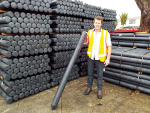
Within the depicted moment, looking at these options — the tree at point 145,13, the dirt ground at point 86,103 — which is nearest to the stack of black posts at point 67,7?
the dirt ground at point 86,103

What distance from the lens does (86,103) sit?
4.07 metres

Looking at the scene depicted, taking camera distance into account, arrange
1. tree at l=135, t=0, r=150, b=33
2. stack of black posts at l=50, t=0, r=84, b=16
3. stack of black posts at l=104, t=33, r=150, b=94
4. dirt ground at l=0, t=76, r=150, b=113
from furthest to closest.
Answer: tree at l=135, t=0, r=150, b=33
stack of black posts at l=50, t=0, r=84, b=16
stack of black posts at l=104, t=33, r=150, b=94
dirt ground at l=0, t=76, r=150, b=113

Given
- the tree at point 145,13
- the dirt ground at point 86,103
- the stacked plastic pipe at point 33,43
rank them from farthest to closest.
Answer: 1. the tree at point 145,13
2. the stacked plastic pipe at point 33,43
3. the dirt ground at point 86,103

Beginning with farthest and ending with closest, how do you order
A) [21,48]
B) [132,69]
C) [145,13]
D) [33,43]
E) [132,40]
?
1. [145,13]
2. [132,40]
3. [132,69]
4. [33,43]
5. [21,48]

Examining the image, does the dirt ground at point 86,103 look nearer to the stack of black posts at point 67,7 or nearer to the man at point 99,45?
the man at point 99,45

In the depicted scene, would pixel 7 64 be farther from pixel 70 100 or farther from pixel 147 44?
pixel 147 44

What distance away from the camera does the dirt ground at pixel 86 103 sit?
373 cm

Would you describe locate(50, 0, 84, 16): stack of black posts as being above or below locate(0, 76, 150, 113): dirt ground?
above

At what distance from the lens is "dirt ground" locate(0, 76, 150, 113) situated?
373 centimetres

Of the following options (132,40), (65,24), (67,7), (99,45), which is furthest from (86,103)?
(132,40)

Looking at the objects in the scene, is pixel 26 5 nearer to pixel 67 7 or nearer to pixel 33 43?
pixel 33 43

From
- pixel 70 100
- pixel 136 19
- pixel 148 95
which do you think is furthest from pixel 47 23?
pixel 136 19

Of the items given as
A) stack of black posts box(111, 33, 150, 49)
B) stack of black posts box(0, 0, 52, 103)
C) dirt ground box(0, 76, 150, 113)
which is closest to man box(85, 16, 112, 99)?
dirt ground box(0, 76, 150, 113)

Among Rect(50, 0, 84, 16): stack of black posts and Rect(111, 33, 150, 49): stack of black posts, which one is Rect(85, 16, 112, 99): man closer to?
Rect(50, 0, 84, 16): stack of black posts
